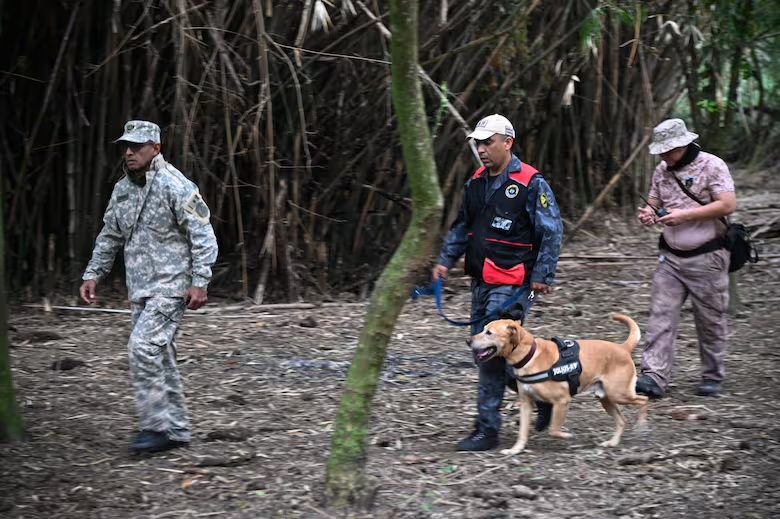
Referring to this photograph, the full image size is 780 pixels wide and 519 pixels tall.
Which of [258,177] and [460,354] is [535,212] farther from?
[258,177]

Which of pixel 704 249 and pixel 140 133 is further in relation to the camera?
pixel 704 249

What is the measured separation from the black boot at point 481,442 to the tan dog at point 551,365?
3.2 inches

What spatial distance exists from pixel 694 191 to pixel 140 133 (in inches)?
116

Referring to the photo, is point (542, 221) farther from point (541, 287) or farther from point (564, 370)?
point (564, 370)

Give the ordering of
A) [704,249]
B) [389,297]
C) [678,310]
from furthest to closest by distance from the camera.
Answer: [678,310] → [704,249] → [389,297]

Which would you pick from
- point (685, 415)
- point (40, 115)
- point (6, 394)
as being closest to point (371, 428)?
point (685, 415)

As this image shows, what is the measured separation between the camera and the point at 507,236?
4625 millimetres

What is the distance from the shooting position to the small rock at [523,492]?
13.4 ft

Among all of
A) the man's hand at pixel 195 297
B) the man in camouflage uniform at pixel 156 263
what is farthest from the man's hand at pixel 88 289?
the man's hand at pixel 195 297

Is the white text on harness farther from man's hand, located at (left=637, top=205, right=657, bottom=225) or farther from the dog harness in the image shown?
man's hand, located at (left=637, top=205, right=657, bottom=225)

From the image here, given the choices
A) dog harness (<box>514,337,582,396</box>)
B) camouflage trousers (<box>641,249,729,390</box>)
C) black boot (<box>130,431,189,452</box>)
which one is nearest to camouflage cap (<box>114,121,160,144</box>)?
black boot (<box>130,431,189,452</box>)

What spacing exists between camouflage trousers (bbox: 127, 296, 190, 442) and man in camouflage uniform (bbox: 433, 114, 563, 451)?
1402 millimetres

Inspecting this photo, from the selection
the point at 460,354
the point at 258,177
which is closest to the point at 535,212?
the point at 460,354

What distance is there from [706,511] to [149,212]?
2.74 meters
